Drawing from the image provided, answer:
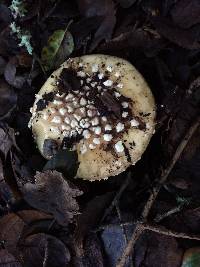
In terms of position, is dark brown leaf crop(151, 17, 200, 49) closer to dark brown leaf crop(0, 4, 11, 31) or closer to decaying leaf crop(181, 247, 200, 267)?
dark brown leaf crop(0, 4, 11, 31)

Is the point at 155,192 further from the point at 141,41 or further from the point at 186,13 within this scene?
the point at 186,13

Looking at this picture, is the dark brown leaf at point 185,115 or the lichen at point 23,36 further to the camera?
the lichen at point 23,36

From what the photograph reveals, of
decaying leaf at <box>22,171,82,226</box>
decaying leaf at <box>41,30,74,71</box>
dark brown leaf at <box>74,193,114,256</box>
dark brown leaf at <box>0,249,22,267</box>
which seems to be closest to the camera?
decaying leaf at <box>22,171,82,226</box>

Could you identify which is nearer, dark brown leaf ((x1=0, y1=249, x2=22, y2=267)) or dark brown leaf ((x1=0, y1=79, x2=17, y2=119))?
dark brown leaf ((x1=0, y1=249, x2=22, y2=267))

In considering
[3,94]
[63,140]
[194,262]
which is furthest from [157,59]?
[194,262]

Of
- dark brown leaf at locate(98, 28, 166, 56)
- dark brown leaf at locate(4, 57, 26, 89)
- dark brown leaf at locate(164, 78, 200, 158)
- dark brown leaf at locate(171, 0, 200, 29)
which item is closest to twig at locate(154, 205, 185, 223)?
dark brown leaf at locate(164, 78, 200, 158)

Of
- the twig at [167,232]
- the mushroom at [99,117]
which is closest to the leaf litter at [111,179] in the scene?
the twig at [167,232]

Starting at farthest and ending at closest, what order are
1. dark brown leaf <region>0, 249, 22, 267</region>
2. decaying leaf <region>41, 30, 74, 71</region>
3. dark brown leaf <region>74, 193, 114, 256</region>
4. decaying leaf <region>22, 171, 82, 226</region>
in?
decaying leaf <region>41, 30, 74, 71</region>
dark brown leaf <region>0, 249, 22, 267</region>
dark brown leaf <region>74, 193, 114, 256</region>
decaying leaf <region>22, 171, 82, 226</region>

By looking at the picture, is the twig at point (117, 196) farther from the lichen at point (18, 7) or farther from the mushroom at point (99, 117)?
the lichen at point (18, 7)
